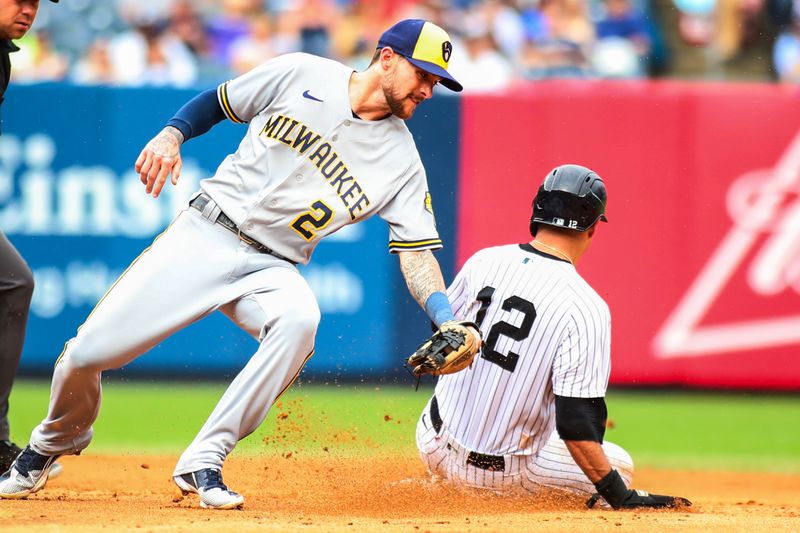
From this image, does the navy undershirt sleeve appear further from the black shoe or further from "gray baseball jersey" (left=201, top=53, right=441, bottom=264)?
the black shoe

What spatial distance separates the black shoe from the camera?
5.14 m

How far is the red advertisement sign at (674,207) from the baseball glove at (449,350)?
4682mm

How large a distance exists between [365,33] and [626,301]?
389 cm

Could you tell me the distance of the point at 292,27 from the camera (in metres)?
11.0

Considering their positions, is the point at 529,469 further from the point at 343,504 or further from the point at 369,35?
the point at 369,35

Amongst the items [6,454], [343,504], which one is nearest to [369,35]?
[6,454]

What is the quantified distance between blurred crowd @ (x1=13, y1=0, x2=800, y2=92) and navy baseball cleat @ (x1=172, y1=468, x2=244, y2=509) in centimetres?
620

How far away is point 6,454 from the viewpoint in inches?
203

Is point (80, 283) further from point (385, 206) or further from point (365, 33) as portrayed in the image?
point (385, 206)

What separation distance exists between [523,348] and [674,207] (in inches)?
188

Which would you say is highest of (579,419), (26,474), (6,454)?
(579,419)

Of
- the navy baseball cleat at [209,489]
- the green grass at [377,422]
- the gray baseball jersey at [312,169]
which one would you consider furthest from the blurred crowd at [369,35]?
the navy baseball cleat at [209,489]

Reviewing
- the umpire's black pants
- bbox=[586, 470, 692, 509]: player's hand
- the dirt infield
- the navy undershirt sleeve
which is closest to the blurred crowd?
the dirt infield

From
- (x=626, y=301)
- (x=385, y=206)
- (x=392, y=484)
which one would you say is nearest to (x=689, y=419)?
(x=626, y=301)
